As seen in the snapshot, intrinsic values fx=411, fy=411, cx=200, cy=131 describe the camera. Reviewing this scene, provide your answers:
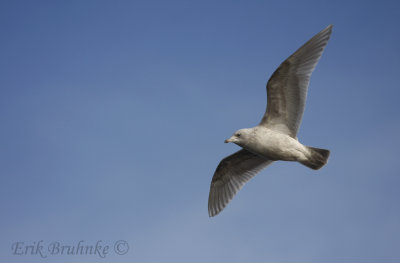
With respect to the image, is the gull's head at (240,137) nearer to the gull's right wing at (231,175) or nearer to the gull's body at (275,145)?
the gull's body at (275,145)

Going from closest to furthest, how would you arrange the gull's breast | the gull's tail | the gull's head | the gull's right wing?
the gull's breast → the gull's tail → the gull's head → the gull's right wing

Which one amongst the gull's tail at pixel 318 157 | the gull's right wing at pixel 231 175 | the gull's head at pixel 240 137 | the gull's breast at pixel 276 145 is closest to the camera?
the gull's breast at pixel 276 145

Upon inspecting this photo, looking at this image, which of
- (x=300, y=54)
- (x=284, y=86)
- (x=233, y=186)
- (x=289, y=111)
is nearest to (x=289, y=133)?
(x=289, y=111)

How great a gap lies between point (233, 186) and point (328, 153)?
302 centimetres

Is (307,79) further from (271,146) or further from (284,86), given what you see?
(271,146)

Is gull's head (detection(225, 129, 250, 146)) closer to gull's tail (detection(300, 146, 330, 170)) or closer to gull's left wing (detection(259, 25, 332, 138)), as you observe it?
gull's left wing (detection(259, 25, 332, 138))

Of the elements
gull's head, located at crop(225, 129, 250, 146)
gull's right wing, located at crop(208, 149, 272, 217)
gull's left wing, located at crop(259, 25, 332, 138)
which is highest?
gull's left wing, located at crop(259, 25, 332, 138)

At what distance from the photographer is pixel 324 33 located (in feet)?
29.5

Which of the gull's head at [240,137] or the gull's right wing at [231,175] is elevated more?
the gull's head at [240,137]

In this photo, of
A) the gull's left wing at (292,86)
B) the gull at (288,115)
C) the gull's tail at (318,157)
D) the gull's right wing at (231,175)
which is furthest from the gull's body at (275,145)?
the gull's right wing at (231,175)

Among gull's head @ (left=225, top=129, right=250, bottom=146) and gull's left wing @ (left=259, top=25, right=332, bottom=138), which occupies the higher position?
gull's left wing @ (left=259, top=25, right=332, bottom=138)

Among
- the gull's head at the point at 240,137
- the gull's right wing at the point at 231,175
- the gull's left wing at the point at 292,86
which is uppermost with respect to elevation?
the gull's left wing at the point at 292,86

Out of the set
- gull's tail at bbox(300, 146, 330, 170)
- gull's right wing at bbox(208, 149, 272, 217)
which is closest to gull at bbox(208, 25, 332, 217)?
gull's tail at bbox(300, 146, 330, 170)

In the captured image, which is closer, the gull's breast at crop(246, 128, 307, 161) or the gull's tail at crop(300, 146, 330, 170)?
the gull's breast at crop(246, 128, 307, 161)
